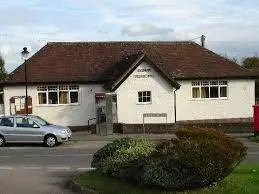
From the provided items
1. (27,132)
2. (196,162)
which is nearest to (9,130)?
(27,132)

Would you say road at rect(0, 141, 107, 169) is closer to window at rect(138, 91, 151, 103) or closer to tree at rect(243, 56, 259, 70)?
window at rect(138, 91, 151, 103)

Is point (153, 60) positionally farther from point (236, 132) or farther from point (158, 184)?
point (158, 184)

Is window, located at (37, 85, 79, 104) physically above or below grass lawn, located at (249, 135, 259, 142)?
above

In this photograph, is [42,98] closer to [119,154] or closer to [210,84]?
[210,84]

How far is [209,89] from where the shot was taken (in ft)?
136

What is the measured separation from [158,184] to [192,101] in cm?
2913

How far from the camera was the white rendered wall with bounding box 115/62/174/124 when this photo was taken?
127 feet

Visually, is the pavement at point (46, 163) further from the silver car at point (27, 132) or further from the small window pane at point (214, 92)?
the small window pane at point (214, 92)

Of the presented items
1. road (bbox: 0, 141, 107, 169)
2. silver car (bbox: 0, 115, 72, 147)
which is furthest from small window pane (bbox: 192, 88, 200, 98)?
silver car (bbox: 0, 115, 72, 147)

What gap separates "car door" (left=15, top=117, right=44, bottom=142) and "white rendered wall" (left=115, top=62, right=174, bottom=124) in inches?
380

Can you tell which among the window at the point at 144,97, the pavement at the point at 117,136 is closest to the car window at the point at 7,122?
the pavement at the point at 117,136

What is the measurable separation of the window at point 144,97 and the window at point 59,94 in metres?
4.28

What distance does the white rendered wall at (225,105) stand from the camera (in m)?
41.1

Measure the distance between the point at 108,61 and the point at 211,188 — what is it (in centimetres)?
2964
